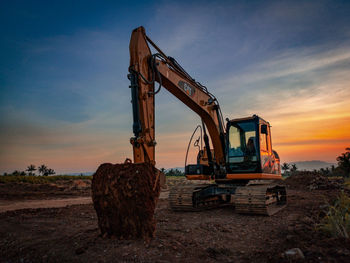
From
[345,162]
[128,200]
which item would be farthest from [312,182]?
[128,200]

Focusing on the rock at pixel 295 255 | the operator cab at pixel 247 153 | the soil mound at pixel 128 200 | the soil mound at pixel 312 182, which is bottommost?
the soil mound at pixel 312 182

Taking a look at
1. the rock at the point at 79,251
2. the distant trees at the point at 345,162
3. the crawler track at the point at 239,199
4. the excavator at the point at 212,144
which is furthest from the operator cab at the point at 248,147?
the distant trees at the point at 345,162

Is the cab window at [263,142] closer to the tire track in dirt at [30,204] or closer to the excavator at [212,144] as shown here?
the excavator at [212,144]

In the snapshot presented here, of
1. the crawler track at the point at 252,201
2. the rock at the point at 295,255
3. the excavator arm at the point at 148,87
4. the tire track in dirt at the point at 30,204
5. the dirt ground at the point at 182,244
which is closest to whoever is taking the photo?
the rock at the point at 295,255

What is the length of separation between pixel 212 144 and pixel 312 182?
14.6m

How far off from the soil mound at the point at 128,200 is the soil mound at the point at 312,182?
57.0 ft

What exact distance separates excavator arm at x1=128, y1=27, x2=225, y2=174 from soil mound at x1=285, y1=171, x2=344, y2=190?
14421 mm

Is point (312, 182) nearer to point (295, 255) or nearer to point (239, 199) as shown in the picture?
point (239, 199)

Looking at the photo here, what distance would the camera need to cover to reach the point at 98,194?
514cm

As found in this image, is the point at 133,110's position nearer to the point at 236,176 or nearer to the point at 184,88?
the point at 184,88

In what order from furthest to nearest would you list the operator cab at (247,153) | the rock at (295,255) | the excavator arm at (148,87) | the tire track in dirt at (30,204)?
the tire track in dirt at (30,204), the operator cab at (247,153), the excavator arm at (148,87), the rock at (295,255)

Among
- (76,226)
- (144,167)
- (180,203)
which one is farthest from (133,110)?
(180,203)

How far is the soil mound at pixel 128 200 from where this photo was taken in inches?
193

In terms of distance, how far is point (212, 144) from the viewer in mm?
10094
